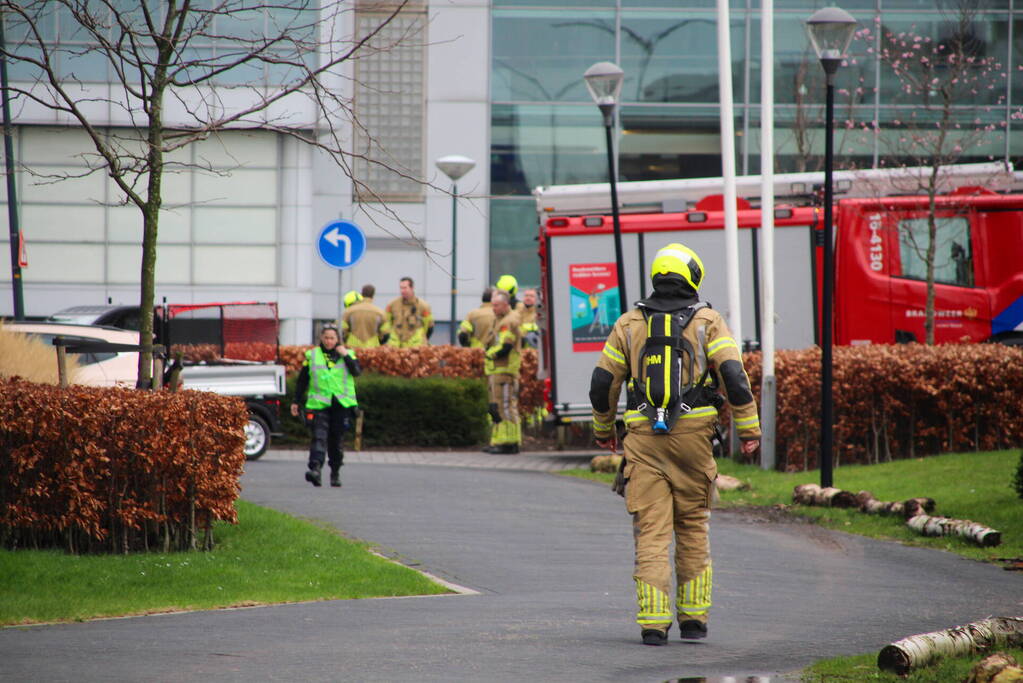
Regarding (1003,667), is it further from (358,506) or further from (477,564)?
(358,506)

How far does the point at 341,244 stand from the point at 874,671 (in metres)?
12.6

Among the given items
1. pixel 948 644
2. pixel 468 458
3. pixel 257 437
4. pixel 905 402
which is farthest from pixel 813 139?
pixel 948 644

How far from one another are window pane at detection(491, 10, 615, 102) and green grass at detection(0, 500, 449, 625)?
2104 cm

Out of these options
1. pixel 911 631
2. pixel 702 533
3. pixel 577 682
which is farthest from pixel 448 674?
pixel 911 631

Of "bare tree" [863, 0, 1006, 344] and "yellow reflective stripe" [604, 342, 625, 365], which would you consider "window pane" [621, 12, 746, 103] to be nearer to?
"bare tree" [863, 0, 1006, 344]

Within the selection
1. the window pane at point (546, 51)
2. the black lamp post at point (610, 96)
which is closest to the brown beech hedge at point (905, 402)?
the black lamp post at point (610, 96)

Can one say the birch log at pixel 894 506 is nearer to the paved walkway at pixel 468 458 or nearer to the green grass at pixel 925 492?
the green grass at pixel 925 492

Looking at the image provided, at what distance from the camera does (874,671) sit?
6.10 m

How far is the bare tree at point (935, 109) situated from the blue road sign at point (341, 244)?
6.50m

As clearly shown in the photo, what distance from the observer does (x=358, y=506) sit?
1252 cm

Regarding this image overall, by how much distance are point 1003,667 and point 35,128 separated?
2540cm

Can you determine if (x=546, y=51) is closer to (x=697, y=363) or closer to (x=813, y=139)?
(x=813, y=139)

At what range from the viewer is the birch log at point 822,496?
1280 centimetres

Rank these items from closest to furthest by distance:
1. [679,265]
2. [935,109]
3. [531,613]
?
[679,265]
[531,613]
[935,109]
